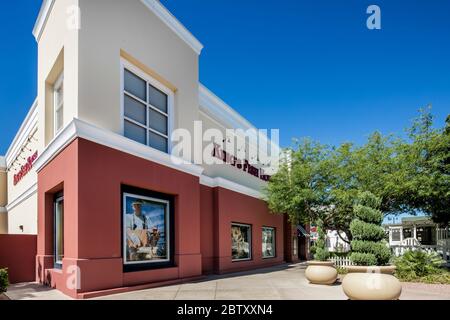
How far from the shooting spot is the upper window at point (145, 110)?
41.8ft

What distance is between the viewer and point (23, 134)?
65.3 feet

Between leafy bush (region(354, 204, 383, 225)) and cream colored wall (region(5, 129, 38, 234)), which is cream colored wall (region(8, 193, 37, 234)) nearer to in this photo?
cream colored wall (region(5, 129, 38, 234))

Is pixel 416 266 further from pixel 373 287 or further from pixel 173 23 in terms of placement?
pixel 173 23

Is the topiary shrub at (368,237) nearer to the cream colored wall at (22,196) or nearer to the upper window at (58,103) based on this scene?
the upper window at (58,103)

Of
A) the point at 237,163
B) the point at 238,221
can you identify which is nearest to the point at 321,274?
the point at 238,221

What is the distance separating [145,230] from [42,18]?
8568 mm

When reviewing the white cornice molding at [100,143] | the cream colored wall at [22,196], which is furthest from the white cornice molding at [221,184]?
the cream colored wall at [22,196]

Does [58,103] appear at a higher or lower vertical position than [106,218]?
higher

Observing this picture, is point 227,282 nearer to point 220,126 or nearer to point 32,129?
point 220,126

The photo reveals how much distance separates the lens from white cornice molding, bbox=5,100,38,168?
56.9 feet

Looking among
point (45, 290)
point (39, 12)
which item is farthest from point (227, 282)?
point (39, 12)
